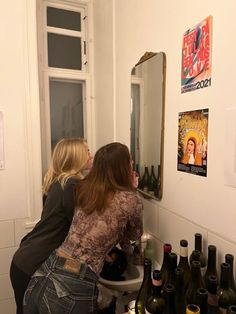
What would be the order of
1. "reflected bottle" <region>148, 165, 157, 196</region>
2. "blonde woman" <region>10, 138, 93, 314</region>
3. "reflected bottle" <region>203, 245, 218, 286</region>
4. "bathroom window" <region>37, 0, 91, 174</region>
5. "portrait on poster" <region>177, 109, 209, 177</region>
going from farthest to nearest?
"bathroom window" <region>37, 0, 91, 174</region> < "reflected bottle" <region>148, 165, 157, 196</region> < "blonde woman" <region>10, 138, 93, 314</region> < "portrait on poster" <region>177, 109, 209, 177</region> < "reflected bottle" <region>203, 245, 218, 286</region>

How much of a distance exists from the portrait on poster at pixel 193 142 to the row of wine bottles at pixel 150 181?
0.21 meters

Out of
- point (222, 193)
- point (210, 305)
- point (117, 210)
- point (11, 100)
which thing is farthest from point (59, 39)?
point (210, 305)

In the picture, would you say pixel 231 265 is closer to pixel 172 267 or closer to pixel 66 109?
pixel 172 267

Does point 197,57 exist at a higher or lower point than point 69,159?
higher

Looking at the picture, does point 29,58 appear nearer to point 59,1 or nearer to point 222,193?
point 59,1

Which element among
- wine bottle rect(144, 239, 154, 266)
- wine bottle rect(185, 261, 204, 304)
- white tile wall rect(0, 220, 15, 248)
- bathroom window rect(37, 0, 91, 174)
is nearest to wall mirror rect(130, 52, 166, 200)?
wine bottle rect(144, 239, 154, 266)

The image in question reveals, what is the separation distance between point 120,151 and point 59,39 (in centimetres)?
157

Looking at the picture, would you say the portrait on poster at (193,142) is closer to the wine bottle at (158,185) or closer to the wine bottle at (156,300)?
the wine bottle at (158,185)

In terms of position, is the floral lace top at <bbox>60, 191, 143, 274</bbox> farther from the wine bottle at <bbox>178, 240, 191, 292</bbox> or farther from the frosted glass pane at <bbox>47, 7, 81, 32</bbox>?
the frosted glass pane at <bbox>47, 7, 81, 32</bbox>

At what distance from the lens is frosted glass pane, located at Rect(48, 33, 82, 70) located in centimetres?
227

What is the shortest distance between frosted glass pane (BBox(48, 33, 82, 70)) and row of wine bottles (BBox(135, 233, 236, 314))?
182 centimetres

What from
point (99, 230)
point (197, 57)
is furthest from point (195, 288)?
point (197, 57)

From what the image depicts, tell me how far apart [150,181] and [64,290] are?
0.68 m

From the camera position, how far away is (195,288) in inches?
35.8
